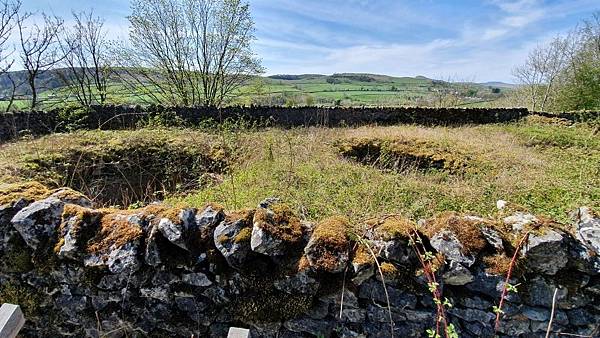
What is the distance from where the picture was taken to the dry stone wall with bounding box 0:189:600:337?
7.76 ft

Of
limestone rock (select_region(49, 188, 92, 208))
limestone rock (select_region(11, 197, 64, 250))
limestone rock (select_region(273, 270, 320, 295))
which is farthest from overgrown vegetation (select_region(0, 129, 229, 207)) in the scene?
limestone rock (select_region(273, 270, 320, 295))

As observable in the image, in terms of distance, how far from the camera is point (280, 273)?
8.00 feet

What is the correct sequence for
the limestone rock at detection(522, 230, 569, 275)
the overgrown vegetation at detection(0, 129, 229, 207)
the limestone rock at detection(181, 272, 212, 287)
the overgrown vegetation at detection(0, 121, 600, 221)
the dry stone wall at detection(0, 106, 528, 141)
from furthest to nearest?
1. the dry stone wall at detection(0, 106, 528, 141)
2. the overgrown vegetation at detection(0, 129, 229, 207)
3. the overgrown vegetation at detection(0, 121, 600, 221)
4. the limestone rock at detection(181, 272, 212, 287)
5. the limestone rock at detection(522, 230, 569, 275)

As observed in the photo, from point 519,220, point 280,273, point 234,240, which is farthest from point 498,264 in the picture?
point 234,240

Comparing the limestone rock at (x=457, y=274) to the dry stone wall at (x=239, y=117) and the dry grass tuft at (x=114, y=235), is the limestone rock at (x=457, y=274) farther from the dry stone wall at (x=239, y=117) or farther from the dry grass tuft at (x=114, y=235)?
the dry stone wall at (x=239, y=117)

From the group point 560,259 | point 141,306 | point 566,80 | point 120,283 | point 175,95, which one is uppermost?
point 566,80

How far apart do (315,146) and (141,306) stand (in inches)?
269

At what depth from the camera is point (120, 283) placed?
2.54 m

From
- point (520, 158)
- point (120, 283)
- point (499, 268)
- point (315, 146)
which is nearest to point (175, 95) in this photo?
point (315, 146)

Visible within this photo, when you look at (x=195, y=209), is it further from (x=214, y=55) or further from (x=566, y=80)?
(x=566, y=80)

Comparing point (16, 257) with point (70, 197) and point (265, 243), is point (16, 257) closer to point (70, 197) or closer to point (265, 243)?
point (70, 197)

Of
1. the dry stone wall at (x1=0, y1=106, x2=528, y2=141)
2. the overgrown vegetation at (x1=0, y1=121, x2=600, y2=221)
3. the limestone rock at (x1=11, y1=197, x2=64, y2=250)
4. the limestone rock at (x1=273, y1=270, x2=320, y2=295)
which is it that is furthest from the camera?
the dry stone wall at (x1=0, y1=106, x2=528, y2=141)

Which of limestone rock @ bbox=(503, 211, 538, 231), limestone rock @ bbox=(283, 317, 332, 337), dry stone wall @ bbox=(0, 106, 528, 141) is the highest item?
dry stone wall @ bbox=(0, 106, 528, 141)

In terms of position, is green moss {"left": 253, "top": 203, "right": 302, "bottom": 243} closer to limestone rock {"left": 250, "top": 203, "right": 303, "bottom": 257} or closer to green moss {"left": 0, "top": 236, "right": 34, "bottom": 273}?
limestone rock {"left": 250, "top": 203, "right": 303, "bottom": 257}
